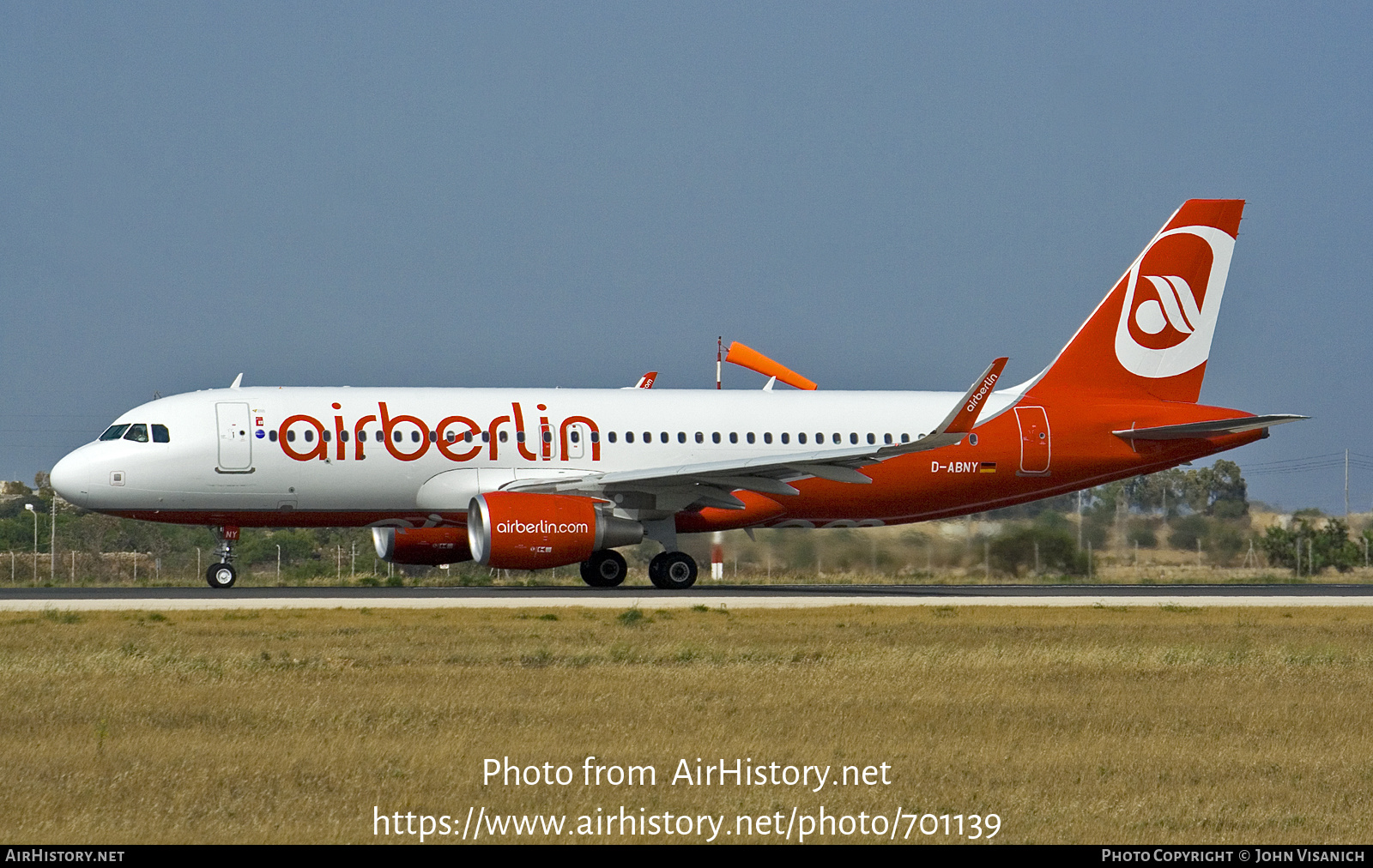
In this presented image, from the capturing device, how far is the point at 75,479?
92.0 ft

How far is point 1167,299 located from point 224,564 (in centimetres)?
1834

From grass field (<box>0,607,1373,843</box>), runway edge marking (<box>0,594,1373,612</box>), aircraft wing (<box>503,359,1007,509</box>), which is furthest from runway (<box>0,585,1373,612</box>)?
grass field (<box>0,607,1373,843</box>)

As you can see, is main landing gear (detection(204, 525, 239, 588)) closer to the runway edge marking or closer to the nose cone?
the nose cone

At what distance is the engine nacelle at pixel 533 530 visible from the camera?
87.2 ft

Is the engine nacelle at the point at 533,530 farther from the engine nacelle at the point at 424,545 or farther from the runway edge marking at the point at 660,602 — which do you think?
the engine nacelle at the point at 424,545

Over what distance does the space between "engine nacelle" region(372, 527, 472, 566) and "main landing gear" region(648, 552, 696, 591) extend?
11.1 feet

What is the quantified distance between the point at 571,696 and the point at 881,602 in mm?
12290

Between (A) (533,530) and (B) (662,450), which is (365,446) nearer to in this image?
(A) (533,530)

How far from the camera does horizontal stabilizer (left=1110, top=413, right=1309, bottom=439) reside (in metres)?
30.2

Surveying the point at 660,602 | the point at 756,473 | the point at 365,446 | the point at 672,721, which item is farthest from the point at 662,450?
the point at 672,721

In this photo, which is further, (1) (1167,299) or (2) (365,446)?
(1) (1167,299)

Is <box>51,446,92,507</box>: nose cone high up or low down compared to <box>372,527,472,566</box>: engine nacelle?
up

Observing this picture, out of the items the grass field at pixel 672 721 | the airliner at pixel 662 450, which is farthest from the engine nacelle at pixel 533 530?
the grass field at pixel 672 721

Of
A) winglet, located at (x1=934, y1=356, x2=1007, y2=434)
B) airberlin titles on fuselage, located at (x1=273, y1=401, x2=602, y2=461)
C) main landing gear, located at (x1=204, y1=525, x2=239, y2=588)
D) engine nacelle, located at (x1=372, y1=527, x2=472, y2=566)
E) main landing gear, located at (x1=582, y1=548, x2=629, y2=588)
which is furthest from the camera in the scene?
main landing gear, located at (x1=582, y1=548, x2=629, y2=588)
